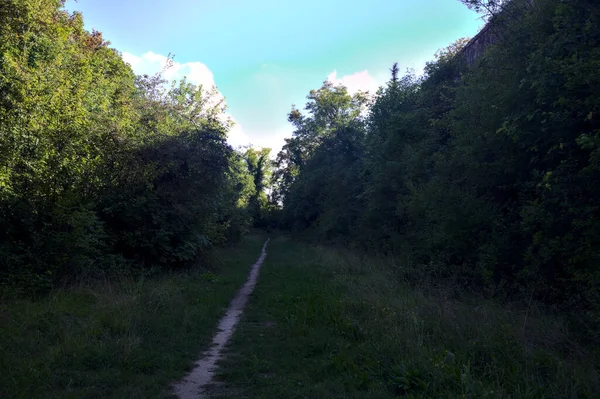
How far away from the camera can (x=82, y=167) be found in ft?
44.4

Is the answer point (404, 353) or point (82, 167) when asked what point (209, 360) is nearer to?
→ point (404, 353)

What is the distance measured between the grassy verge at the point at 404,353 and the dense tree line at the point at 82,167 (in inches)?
237

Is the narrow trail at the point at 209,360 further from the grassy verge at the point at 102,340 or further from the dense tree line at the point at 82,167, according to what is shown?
the dense tree line at the point at 82,167

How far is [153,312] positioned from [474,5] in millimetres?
12749

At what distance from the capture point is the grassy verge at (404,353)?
5348 mm

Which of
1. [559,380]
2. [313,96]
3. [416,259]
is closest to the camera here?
[559,380]

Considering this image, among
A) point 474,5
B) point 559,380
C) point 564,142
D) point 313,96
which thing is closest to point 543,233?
point 564,142

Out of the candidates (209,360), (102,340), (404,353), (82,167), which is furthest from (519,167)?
(82,167)

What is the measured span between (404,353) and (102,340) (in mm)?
5049

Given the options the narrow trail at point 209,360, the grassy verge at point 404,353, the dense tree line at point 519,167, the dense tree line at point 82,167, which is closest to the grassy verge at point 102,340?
the narrow trail at point 209,360

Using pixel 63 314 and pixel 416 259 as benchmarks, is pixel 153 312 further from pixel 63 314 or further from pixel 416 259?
pixel 416 259

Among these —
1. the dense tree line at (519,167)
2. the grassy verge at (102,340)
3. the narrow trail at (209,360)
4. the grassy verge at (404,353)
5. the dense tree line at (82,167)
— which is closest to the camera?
the grassy verge at (404,353)

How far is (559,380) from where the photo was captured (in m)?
5.28

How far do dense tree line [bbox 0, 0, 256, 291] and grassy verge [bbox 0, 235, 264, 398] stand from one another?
2.00 metres
